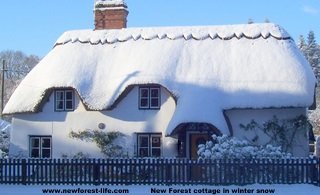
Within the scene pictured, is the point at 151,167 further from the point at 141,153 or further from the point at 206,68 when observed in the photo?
the point at 206,68

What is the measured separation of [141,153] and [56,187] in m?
6.04

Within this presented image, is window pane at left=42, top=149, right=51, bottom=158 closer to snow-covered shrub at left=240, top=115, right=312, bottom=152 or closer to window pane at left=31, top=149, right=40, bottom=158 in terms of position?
window pane at left=31, top=149, right=40, bottom=158

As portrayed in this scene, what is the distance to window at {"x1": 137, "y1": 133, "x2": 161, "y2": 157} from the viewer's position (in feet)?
75.2

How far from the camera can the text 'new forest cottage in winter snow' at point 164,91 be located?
2159 cm

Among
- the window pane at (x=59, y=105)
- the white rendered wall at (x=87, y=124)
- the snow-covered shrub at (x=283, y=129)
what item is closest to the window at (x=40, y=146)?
the white rendered wall at (x=87, y=124)

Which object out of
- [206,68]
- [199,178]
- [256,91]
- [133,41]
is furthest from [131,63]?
[199,178]

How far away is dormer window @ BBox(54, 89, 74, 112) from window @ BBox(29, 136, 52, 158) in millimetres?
1491

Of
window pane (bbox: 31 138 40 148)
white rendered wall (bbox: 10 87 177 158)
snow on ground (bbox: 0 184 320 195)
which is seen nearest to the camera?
snow on ground (bbox: 0 184 320 195)

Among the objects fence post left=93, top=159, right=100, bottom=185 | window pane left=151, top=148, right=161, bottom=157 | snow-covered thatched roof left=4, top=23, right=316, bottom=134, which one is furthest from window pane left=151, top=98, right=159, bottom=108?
fence post left=93, top=159, right=100, bottom=185

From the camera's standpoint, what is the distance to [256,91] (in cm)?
2166

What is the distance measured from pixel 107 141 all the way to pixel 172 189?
22.2ft

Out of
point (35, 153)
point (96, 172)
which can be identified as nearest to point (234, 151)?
point (96, 172)

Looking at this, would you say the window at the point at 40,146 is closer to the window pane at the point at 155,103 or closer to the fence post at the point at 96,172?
the window pane at the point at 155,103

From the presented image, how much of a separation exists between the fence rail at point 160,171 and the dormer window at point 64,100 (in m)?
5.49
